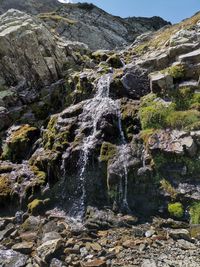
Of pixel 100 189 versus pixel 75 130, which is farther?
pixel 75 130

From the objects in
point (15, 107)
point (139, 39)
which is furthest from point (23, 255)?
point (139, 39)

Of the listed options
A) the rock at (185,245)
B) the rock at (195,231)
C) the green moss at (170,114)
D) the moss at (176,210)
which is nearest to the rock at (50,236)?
the rock at (185,245)

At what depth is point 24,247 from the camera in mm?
15867

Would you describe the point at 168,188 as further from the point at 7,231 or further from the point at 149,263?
the point at 7,231

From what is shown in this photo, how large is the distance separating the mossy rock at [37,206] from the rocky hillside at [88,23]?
47.3 m

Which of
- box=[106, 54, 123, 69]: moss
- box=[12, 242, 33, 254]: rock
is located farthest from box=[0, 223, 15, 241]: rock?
box=[106, 54, 123, 69]: moss

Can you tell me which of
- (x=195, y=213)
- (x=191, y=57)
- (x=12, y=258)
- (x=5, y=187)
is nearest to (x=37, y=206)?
(x=5, y=187)

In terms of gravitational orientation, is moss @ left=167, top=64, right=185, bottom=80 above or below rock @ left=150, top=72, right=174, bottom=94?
above

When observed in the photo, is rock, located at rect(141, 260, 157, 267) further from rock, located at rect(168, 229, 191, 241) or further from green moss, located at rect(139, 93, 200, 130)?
green moss, located at rect(139, 93, 200, 130)

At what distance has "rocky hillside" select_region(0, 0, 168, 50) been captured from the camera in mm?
67688

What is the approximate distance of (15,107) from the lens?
103 feet

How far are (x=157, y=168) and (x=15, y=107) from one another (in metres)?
16.7

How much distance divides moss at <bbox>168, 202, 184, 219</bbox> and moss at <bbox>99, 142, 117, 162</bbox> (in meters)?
4.59

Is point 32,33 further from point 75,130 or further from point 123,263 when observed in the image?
point 123,263
